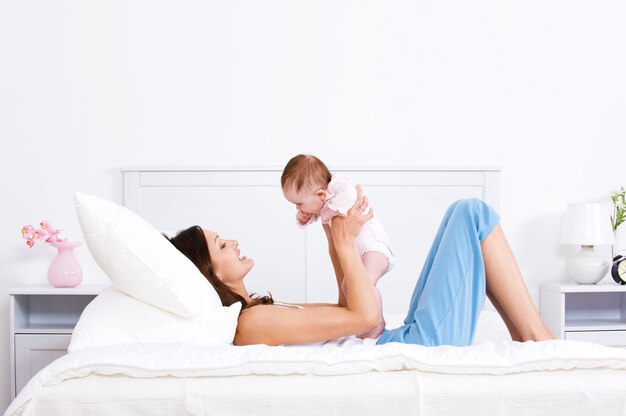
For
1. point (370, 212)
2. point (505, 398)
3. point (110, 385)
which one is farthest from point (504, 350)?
point (110, 385)

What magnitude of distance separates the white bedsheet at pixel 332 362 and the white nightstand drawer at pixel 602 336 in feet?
6.26

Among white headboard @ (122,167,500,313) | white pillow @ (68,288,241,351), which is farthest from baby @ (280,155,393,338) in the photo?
white headboard @ (122,167,500,313)

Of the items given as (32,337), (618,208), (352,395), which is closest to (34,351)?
(32,337)

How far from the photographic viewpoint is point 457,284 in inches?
73.7

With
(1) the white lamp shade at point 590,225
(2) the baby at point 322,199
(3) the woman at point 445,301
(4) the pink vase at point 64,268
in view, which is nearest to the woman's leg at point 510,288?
(3) the woman at point 445,301

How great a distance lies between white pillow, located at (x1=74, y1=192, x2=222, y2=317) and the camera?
5.92ft

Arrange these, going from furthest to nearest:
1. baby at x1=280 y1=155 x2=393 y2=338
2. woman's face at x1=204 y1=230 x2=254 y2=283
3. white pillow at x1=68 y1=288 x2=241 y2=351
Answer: baby at x1=280 y1=155 x2=393 y2=338 → woman's face at x1=204 y1=230 x2=254 y2=283 → white pillow at x1=68 y1=288 x2=241 y2=351

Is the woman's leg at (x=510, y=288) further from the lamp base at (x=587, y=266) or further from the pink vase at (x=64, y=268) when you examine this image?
the pink vase at (x=64, y=268)

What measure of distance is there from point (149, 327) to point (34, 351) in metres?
1.73

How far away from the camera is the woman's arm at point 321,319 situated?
1821 mm

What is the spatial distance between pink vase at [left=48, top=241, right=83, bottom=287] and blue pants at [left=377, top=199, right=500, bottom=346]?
1.99m

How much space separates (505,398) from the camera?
1.50 metres

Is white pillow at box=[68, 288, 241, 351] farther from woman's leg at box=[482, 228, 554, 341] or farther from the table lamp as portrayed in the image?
the table lamp

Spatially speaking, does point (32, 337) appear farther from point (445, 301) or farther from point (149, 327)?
point (445, 301)
